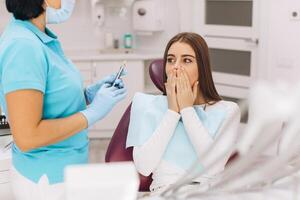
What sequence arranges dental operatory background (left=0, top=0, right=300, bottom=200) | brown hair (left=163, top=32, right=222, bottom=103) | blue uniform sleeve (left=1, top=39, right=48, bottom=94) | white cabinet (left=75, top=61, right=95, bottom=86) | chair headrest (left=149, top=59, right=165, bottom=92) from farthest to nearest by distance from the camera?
white cabinet (left=75, top=61, right=95, bottom=86) → dental operatory background (left=0, top=0, right=300, bottom=200) → chair headrest (left=149, top=59, right=165, bottom=92) → brown hair (left=163, top=32, right=222, bottom=103) → blue uniform sleeve (left=1, top=39, right=48, bottom=94)

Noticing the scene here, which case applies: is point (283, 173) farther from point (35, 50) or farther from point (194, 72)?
point (194, 72)

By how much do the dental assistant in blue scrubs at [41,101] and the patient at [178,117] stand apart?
182 millimetres

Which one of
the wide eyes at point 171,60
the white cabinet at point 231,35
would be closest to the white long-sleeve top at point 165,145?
the wide eyes at point 171,60

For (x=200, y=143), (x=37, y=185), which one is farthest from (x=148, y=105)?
(x=37, y=185)

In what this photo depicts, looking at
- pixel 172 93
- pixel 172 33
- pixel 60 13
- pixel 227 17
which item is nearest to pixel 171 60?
pixel 172 93

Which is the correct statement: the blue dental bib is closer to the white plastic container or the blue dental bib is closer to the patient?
the patient

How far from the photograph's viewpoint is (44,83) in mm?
1277

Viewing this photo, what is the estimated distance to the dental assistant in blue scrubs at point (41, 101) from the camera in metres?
1.23

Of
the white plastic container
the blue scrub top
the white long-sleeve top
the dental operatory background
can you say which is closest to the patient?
the white long-sleeve top

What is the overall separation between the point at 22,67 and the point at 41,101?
4.5 inches

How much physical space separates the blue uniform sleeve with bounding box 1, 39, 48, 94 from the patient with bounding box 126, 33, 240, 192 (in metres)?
0.48

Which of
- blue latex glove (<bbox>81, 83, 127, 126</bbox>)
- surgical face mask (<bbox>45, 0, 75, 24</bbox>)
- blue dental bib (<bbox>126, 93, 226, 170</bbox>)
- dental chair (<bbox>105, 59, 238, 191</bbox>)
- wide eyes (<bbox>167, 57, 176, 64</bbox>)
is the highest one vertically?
surgical face mask (<bbox>45, 0, 75, 24</bbox>)

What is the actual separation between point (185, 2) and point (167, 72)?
9.34ft

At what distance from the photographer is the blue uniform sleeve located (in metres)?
1.21
